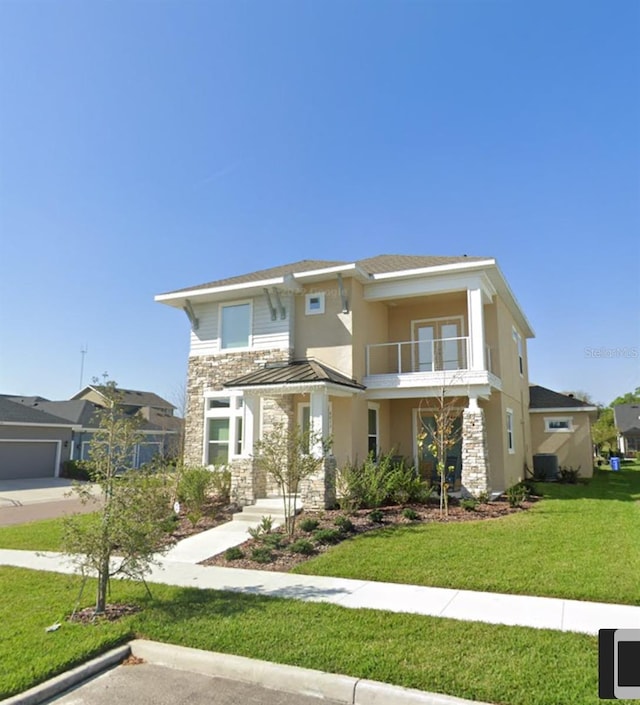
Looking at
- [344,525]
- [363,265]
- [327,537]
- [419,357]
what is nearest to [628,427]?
[419,357]

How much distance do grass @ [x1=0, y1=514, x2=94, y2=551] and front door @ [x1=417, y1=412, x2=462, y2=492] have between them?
30.9ft

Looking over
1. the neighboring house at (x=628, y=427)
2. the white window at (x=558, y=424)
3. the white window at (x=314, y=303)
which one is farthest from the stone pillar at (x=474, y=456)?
the neighboring house at (x=628, y=427)

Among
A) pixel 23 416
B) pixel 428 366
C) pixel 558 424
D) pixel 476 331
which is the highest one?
pixel 476 331

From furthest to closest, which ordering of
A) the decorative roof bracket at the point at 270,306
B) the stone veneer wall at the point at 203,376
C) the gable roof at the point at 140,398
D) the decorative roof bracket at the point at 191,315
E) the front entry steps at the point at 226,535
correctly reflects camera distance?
the gable roof at the point at 140,398, the decorative roof bracket at the point at 191,315, the stone veneer wall at the point at 203,376, the decorative roof bracket at the point at 270,306, the front entry steps at the point at 226,535

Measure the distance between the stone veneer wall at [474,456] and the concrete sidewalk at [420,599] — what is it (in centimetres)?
693

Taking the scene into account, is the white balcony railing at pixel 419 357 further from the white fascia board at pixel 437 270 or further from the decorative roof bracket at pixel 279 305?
the decorative roof bracket at pixel 279 305

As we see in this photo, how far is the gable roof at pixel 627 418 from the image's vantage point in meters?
43.6

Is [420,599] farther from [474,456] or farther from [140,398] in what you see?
[140,398]

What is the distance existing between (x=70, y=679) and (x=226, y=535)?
6.25m

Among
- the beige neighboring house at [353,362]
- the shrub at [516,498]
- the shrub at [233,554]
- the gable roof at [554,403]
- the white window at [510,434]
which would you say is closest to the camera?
the shrub at [233,554]

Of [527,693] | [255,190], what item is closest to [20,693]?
[527,693]

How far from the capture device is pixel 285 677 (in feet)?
14.7

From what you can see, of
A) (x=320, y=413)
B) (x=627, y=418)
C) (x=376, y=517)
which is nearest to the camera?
(x=376, y=517)

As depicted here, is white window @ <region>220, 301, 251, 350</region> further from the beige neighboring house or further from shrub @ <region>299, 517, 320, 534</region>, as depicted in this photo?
shrub @ <region>299, 517, 320, 534</region>
